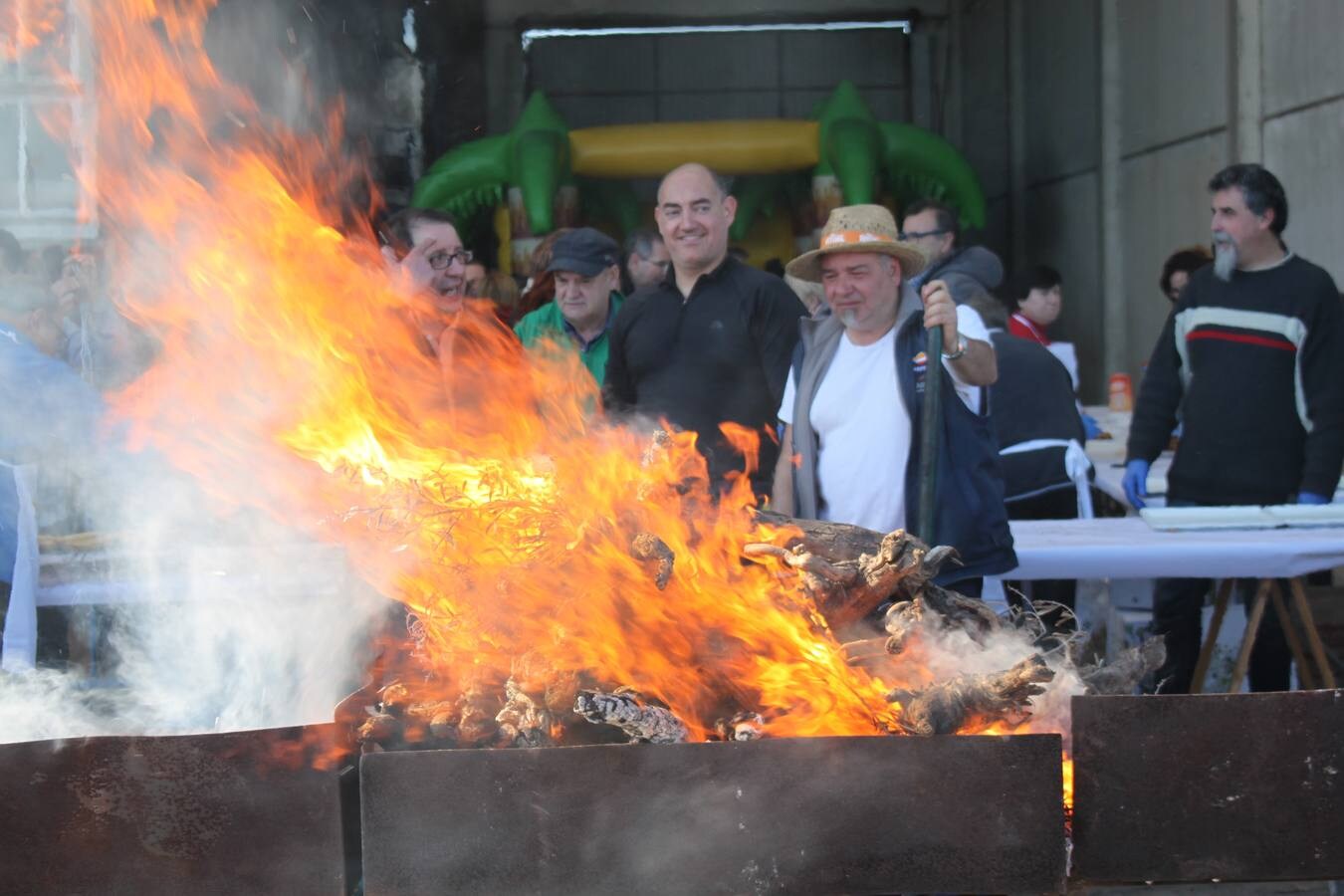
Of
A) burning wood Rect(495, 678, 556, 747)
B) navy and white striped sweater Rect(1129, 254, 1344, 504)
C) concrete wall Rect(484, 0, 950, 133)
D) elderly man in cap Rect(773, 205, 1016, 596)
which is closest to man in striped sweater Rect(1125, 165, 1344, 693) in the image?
navy and white striped sweater Rect(1129, 254, 1344, 504)

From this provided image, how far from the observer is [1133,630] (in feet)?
20.8

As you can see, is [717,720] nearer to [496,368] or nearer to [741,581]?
[741,581]

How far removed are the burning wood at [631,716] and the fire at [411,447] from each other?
0.31 ft

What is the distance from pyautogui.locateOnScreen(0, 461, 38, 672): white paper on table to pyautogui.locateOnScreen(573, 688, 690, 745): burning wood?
2544mm

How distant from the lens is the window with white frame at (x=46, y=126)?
520 centimetres

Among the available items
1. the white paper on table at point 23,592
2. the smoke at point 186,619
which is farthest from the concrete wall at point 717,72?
the white paper on table at point 23,592

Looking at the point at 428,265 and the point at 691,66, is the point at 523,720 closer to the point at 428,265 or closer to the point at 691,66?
the point at 428,265

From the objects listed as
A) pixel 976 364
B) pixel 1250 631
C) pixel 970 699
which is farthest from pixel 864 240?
pixel 1250 631

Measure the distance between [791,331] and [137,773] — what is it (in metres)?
2.77

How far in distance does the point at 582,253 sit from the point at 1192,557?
2.53 metres

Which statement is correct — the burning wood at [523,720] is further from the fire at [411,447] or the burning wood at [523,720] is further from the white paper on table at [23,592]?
the white paper on table at [23,592]

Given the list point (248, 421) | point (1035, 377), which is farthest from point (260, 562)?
point (1035, 377)

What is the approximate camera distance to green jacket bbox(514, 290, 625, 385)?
5.54m

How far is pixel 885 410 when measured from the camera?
13.5 feet
